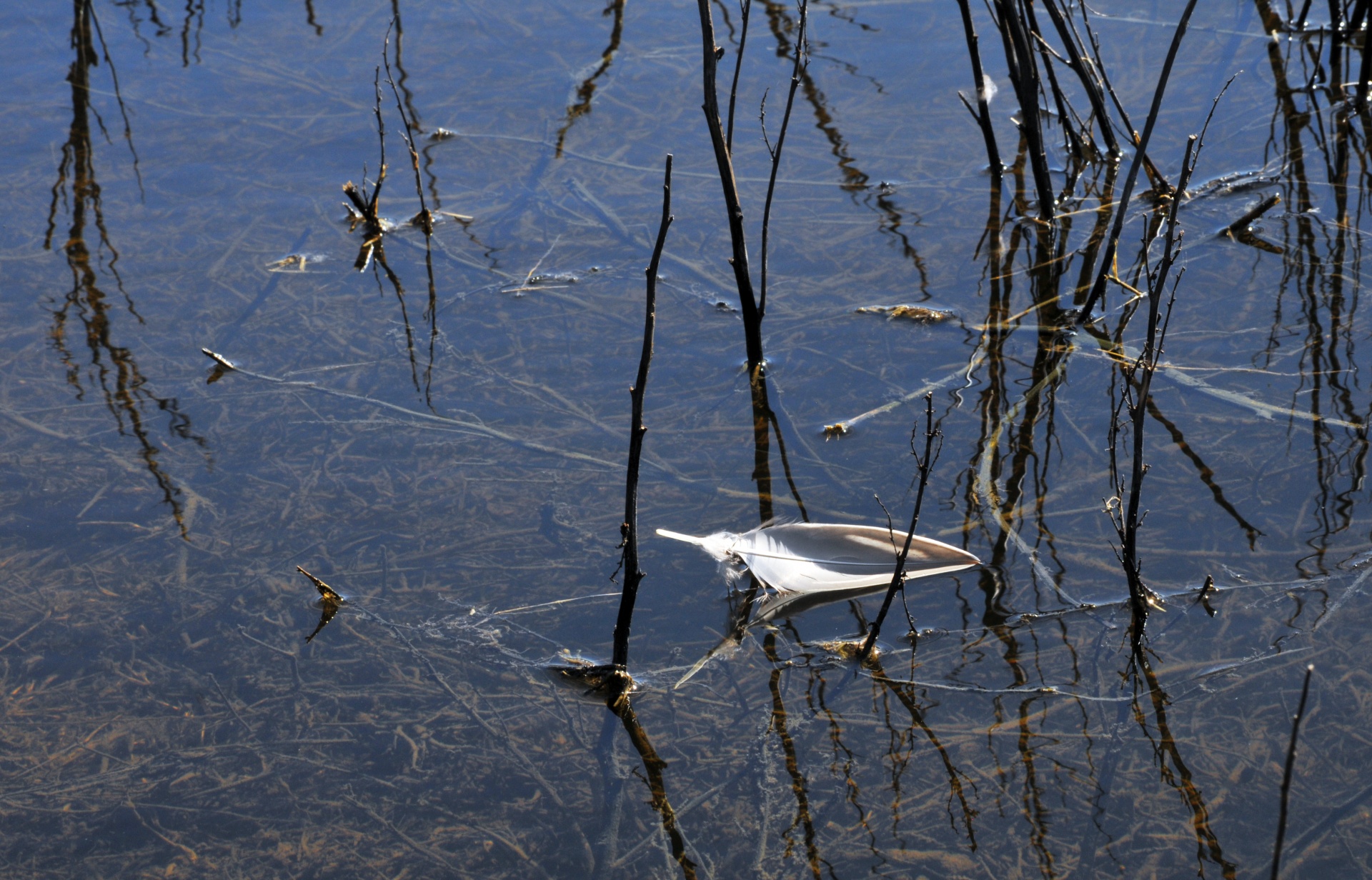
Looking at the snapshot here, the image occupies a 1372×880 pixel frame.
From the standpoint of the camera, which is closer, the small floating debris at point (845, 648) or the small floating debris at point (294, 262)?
the small floating debris at point (845, 648)

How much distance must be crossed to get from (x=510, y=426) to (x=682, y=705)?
46.7 inches

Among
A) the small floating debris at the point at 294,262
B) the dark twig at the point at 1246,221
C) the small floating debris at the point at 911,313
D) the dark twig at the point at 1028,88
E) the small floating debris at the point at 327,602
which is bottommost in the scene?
the small floating debris at the point at 327,602

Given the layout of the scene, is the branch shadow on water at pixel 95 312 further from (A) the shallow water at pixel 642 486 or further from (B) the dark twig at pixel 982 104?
(B) the dark twig at pixel 982 104

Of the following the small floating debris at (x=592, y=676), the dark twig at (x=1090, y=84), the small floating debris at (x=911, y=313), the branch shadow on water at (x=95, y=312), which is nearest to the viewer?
the small floating debris at (x=592, y=676)

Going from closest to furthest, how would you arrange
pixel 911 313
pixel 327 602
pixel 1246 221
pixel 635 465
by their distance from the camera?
pixel 635 465
pixel 327 602
pixel 911 313
pixel 1246 221

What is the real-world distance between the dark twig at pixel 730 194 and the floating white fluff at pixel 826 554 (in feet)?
2.54

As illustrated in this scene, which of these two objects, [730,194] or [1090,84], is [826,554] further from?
[1090,84]

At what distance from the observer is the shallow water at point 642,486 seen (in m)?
2.37

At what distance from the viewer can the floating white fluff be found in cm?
286

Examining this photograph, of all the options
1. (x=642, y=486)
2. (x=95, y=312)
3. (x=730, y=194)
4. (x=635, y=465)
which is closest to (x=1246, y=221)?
(x=730, y=194)

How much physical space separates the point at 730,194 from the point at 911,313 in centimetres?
84

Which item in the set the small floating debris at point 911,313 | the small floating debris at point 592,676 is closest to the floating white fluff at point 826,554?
the small floating debris at point 592,676

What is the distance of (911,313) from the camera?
3891mm

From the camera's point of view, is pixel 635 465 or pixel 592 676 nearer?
pixel 635 465
